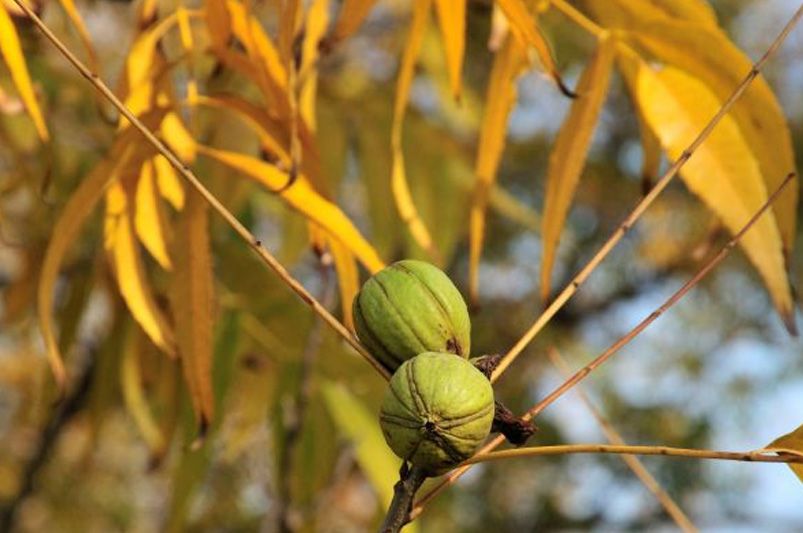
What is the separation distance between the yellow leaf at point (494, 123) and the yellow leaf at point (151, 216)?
20 centimetres

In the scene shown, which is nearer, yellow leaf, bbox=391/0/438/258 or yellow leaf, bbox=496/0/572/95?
yellow leaf, bbox=496/0/572/95

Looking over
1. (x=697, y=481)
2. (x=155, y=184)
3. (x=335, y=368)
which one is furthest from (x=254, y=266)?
(x=697, y=481)

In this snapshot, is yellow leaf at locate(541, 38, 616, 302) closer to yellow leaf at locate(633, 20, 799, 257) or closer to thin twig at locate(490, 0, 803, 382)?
yellow leaf at locate(633, 20, 799, 257)

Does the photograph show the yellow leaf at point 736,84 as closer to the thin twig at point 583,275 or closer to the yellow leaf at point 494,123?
the yellow leaf at point 494,123

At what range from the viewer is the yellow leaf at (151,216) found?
0.86 metres

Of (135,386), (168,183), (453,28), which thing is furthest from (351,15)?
(135,386)

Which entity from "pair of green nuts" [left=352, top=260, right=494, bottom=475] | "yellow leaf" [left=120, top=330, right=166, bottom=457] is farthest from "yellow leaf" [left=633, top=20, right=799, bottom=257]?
"yellow leaf" [left=120, top=330, right=166, bottom=457]

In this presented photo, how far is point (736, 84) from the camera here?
0.87 meters

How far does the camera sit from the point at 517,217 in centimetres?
148

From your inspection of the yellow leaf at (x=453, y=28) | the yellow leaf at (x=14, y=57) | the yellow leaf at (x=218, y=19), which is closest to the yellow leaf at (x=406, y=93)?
the yellow leaf at (x=453, y=28)

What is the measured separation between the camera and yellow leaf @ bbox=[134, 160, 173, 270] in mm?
857

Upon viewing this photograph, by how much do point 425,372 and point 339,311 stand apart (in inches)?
47.6

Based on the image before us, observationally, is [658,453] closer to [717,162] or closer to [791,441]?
[791,441]

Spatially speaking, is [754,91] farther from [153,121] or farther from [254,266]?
[254,266]
